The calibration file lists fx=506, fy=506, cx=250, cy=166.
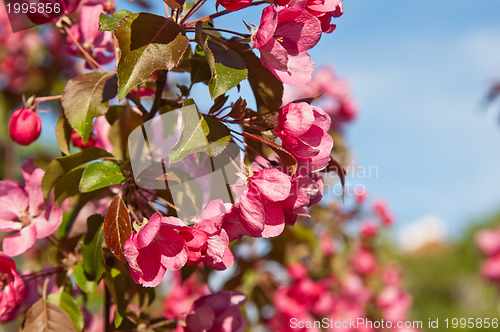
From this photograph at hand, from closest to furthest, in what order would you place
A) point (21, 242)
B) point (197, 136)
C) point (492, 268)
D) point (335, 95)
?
point (197, 136) → point (21, 242) → point (335, 95) → point (492, 268)

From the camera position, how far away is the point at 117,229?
0.69m

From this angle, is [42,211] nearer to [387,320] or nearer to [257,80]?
[257,80]

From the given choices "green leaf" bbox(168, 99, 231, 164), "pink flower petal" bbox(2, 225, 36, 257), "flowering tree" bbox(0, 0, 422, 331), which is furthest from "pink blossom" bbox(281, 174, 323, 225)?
"pink flower petal" bbox(2, 225, 36, 257)

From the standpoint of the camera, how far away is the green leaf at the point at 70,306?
901mm

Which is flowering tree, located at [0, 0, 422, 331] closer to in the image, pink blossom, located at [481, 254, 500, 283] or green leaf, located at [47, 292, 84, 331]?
green leaf, located at [47, 292, 84, 331]

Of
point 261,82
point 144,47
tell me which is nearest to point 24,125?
point 144,47

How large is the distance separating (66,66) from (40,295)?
187 cm

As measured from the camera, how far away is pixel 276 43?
0.69 metres

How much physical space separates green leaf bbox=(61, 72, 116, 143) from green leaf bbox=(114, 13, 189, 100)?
152 mm

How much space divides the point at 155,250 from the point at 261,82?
325mm

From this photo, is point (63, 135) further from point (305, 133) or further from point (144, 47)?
point (305, 133)

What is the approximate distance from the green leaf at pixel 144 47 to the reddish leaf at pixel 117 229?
0.17 meters

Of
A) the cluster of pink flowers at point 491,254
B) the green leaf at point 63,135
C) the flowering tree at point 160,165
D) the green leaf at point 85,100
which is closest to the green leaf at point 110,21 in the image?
the flowering tree at point 160,165

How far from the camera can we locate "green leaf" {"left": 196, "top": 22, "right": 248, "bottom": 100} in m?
0.69
